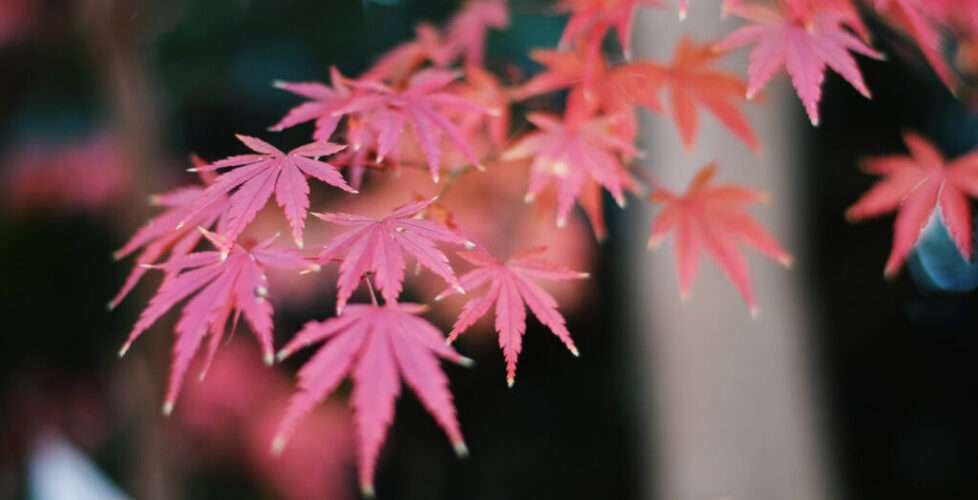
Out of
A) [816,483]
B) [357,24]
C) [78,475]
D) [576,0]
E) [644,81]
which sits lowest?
[816,483]

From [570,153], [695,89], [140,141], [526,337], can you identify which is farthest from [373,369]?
[526,337]

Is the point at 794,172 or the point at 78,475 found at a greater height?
the point at 794,172

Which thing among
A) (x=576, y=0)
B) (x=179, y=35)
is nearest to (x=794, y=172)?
(x=576, y=0)

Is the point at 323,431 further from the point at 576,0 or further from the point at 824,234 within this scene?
the point at 824,234

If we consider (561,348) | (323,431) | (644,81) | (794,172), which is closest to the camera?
(644,81)

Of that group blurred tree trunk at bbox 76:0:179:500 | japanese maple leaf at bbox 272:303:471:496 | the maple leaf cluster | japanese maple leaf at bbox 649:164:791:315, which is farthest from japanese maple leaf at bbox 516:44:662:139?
blurred tree trunk at bbox 76:0:179:500

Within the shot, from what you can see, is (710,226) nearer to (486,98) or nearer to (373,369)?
(486,98)
